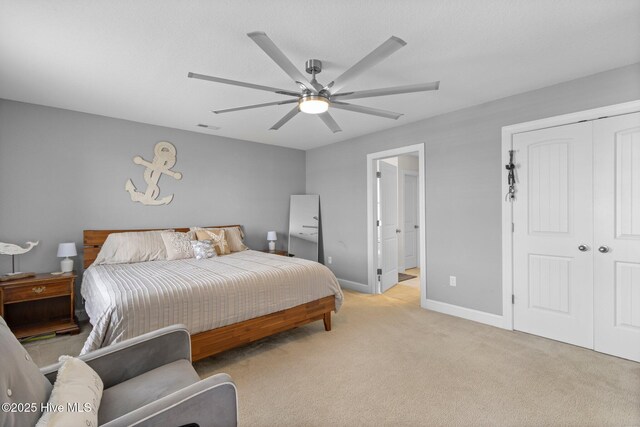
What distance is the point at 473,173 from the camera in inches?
140

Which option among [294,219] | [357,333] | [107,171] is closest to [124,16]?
[107,171]

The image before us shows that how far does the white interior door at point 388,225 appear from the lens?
15.8 feet

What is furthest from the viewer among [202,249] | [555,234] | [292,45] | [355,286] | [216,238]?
[355,286]

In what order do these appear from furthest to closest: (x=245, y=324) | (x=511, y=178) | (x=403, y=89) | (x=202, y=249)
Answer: (x=202, y=249) → (x=511, y=178) → (x=245, y=324) → (x=403, y=89)

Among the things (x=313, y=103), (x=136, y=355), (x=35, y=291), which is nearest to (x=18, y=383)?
(x=136, y=355)

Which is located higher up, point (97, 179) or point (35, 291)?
point (97, 179)

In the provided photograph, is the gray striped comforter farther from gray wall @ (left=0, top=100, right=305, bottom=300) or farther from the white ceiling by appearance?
the white ceiling

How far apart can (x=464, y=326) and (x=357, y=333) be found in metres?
1.22

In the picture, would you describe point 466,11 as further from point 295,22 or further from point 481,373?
point 481,373

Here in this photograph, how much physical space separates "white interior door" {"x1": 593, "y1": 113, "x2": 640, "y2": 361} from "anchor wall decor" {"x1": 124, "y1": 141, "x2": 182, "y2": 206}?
16.1ft

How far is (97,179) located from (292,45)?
3.15 meters

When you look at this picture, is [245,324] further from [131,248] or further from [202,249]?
[131,248]

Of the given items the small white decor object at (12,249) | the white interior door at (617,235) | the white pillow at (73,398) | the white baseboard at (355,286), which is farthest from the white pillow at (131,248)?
the white interior door at (617,235)

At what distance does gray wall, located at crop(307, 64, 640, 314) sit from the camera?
2832mm
